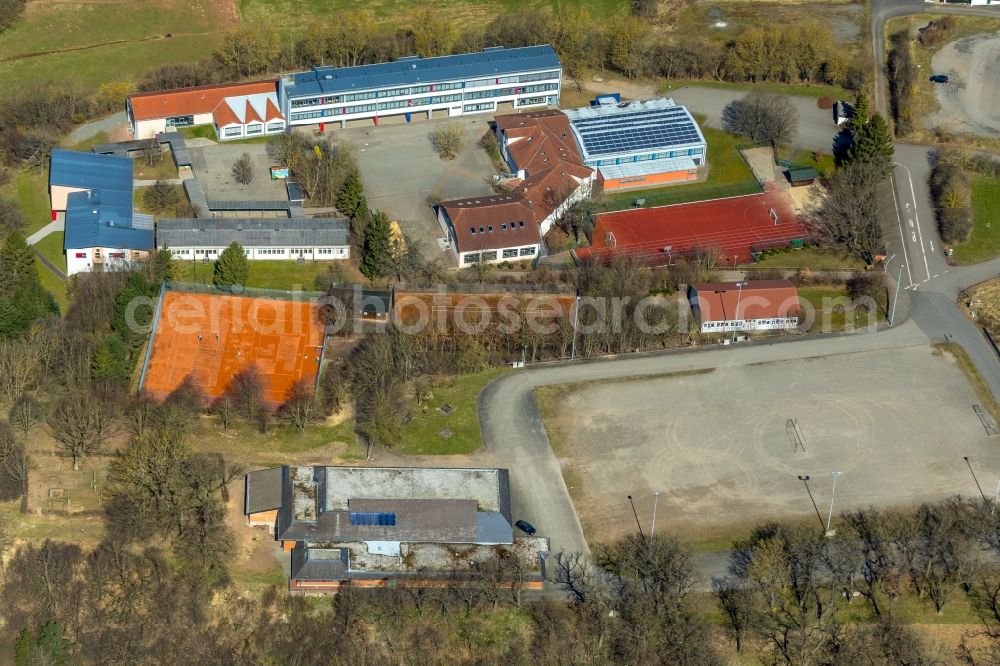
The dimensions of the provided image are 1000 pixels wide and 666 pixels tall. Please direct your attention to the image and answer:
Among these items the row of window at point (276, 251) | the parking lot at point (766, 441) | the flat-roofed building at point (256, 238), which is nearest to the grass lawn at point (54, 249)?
the flat-roofed building at point (256, 238)

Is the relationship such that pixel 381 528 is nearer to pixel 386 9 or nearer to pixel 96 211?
pixel 96 211

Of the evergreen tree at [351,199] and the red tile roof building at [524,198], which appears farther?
the evergreen tree at [351,199]

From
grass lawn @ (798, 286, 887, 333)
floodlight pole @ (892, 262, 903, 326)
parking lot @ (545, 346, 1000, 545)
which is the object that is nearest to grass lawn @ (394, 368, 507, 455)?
parking lot @ (545, 346, 1000, 545)

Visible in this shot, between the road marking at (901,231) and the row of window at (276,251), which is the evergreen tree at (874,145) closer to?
the road marking at (901,231)

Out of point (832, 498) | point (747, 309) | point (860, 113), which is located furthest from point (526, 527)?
point (860, 113)

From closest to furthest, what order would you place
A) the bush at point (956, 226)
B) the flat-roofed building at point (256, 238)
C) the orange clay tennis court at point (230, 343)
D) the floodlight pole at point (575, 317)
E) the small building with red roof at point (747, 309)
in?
the orange clay tennis court at point (230, 343)
the floodlight pole at point (575, 317)
the small building with red roof at point (747, 309)
the flat-roofed building at point (256, 238)
the bush at point (956, 226)

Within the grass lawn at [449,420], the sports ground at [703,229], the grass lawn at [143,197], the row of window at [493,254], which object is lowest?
the grass lawn at [449,420]
